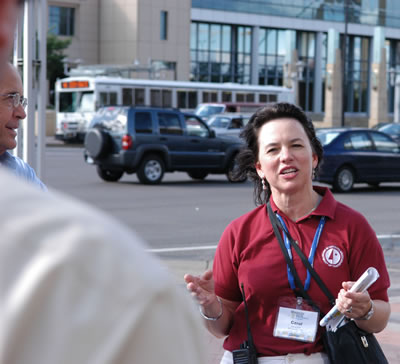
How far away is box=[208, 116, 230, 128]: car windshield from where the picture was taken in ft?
105

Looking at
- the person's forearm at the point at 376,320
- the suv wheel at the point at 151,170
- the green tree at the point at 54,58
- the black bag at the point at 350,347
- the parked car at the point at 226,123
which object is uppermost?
the green tree at the point at 54,58

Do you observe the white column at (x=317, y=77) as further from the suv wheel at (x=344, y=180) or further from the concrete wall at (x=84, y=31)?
the suv wheel at (x=344, y=180)

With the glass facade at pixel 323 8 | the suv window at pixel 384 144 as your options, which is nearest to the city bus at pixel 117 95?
the suv window at pixel 384 144

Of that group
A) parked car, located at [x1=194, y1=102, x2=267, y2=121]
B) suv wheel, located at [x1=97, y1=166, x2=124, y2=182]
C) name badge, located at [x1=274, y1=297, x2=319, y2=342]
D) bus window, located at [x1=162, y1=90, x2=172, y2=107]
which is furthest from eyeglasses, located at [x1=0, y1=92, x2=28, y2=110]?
bus window, located at [x1=162, y1=90, x2=172, y2=107]

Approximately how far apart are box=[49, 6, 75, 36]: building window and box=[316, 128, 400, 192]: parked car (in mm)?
53181

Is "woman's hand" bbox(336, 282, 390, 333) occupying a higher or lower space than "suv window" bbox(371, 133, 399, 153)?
higher

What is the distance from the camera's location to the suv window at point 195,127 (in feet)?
71.8

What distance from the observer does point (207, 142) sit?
22.0 meters

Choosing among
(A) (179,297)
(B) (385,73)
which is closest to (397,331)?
(A) (179,297)

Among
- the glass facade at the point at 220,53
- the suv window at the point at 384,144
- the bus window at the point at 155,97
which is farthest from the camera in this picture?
the glass facade at the point at 220,53

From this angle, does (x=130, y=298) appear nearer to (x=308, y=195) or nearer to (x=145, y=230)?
(x=308, y=195)

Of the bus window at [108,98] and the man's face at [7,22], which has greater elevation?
the man's face at [7,22]

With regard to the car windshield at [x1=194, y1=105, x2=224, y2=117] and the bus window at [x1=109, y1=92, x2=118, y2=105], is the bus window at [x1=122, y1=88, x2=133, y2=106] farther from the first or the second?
the car windshield at [x1=194, y1=105, x2=224, y2=117]

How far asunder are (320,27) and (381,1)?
32.9 feet
